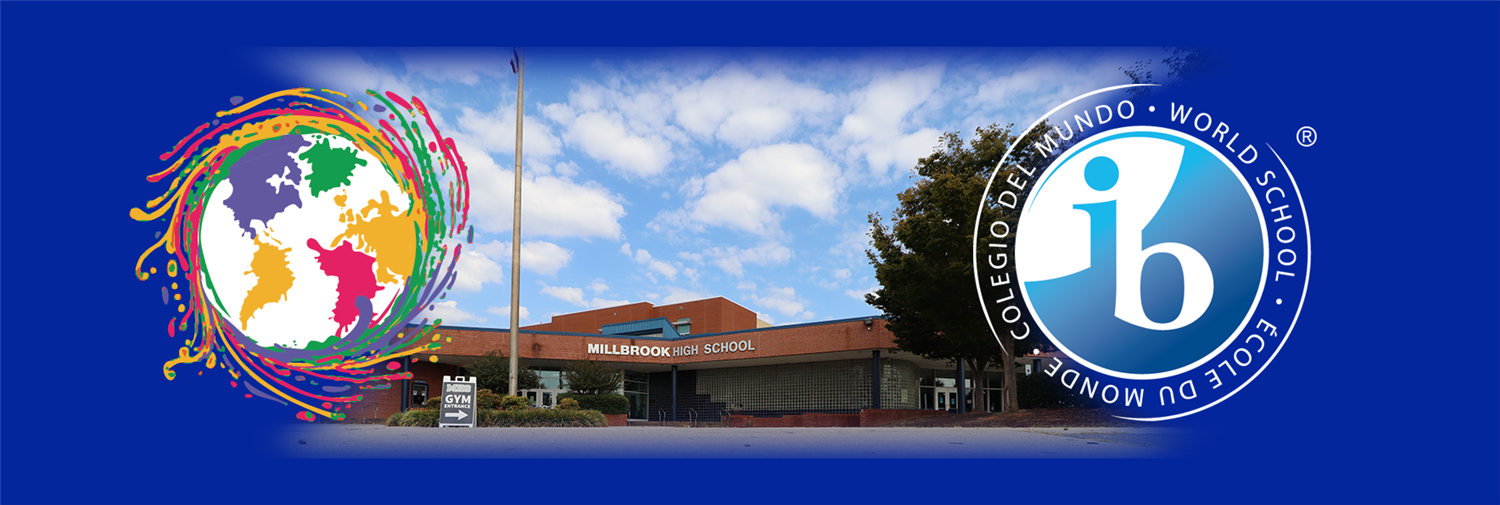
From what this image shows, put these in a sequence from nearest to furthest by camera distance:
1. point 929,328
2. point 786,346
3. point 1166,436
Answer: point 1166,436 → point 929,328 → point 786,346

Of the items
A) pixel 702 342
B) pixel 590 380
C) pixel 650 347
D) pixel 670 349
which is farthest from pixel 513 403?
pixel 670 349

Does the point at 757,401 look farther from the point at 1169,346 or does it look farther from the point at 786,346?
the point at 1169,346

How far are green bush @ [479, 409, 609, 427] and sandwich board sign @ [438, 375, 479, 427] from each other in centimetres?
102

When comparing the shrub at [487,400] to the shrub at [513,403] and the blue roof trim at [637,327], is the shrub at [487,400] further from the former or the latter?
the blue roof trim at [637,327]

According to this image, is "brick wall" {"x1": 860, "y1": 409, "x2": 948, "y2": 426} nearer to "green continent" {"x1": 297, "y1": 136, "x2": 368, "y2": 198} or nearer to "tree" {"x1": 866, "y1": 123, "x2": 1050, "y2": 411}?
"tree" {"x1": 866, "y1": 123, "x2": 1050, "y2": 411}

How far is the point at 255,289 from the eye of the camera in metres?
7.94

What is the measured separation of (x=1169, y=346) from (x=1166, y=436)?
3642mm

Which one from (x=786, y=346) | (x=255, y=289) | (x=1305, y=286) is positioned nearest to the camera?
(x=1305, y=286)

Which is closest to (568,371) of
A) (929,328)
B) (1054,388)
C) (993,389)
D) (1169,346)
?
(929,328)

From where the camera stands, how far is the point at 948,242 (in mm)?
19359

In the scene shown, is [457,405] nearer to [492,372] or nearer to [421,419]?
[421,419]

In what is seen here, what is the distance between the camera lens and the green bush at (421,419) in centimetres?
1762

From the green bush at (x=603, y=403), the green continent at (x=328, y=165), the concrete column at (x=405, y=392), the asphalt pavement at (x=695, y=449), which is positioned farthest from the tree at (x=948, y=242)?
the concrete column at (x=405, y=392)

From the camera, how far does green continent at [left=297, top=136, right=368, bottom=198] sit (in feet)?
26.8
